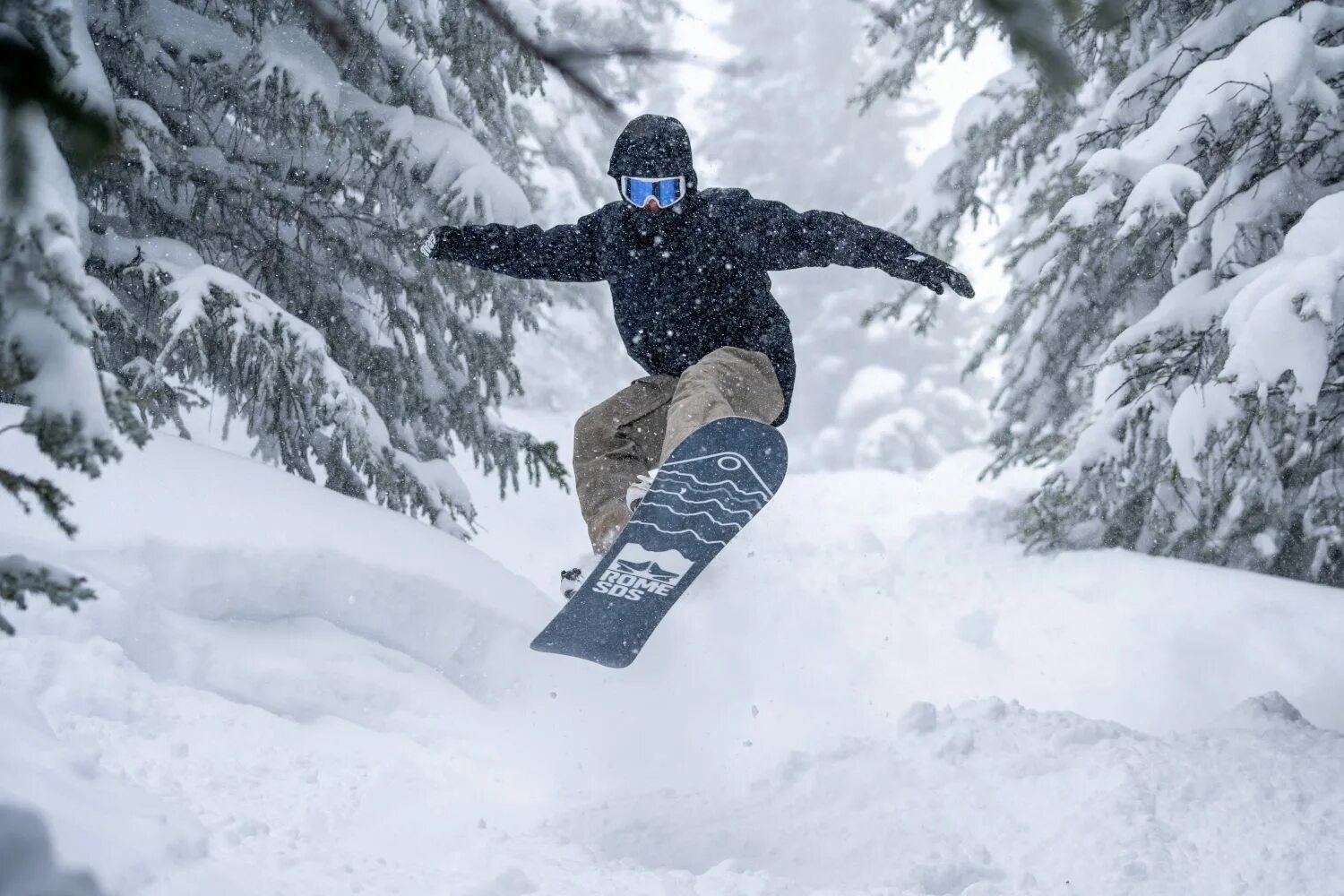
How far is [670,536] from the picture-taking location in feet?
14.1

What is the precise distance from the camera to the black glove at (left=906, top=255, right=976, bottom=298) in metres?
4.39

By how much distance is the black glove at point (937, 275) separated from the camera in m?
4.39

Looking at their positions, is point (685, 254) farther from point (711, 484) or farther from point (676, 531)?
point (676, 531)

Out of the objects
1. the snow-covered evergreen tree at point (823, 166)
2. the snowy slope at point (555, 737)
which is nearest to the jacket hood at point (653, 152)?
the snowy slope at point (555, 737)

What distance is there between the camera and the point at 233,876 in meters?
2.52

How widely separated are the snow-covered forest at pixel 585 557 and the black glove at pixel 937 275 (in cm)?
2

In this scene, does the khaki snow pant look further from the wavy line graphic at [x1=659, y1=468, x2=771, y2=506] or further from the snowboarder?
the wavy line graphic at [x1=659, y1=468, x2=771, y2=506]

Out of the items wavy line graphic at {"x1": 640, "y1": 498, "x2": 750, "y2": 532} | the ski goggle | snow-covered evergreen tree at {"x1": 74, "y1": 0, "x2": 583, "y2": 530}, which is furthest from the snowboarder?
snow-covered evergreen tree at {"x1": 74, "y1": 0, "x2": 583, "y2": 530}

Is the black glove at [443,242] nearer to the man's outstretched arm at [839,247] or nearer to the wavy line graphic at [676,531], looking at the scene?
the man's outstretched arm at [839,247]

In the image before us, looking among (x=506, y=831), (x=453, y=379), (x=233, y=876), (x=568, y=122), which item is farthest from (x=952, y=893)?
(x=568, y=122)

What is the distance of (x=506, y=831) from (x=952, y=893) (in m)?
1.42

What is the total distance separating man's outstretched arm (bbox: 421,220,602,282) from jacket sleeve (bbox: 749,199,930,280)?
2.69 feet

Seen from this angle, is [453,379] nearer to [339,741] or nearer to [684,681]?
[684,681]

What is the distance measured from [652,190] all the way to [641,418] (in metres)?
1.15
